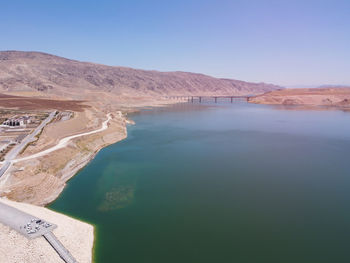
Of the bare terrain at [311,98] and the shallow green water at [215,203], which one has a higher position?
the bare terrain at [311,98]

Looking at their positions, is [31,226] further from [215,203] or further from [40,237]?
[215,203]

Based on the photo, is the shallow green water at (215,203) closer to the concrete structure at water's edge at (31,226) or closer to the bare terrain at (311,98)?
the concrete structure at water's edge at (31,226)

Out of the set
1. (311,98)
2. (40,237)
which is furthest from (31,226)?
(311,98)

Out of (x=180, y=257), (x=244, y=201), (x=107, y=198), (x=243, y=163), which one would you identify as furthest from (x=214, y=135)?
(x=180, y=257)

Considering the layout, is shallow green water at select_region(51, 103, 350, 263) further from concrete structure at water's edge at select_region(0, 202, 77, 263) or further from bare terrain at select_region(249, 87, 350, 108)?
bare terrain at select_region(249, 87, 350, 108)

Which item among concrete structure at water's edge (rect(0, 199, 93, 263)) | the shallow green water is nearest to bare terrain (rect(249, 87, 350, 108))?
the shallow green water

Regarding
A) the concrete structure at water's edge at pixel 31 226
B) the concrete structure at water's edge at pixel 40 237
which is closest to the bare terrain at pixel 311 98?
the concrete structure at water's edge at pixel 40 237

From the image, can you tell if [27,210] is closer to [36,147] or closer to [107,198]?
[107,198]
